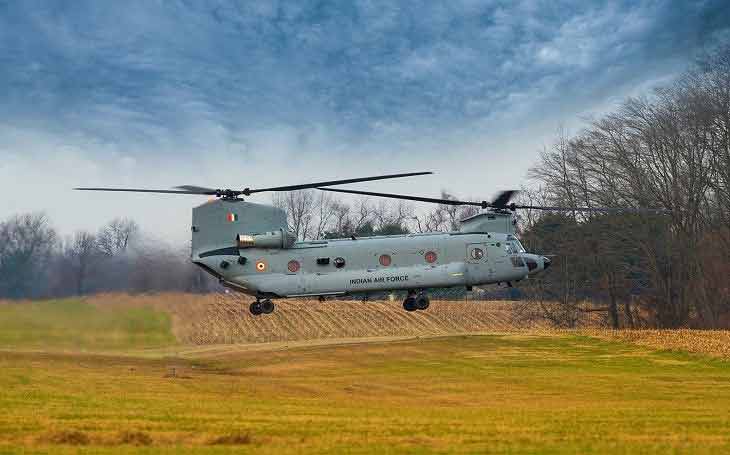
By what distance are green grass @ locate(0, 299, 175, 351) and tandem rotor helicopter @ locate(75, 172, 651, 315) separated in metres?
3.96

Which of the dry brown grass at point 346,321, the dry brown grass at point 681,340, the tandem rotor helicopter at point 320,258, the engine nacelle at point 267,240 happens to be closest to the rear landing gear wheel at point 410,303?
the tandem rotor helicopter at point 320,258

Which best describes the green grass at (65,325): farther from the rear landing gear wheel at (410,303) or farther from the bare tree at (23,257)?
the rear landing gear wheel at (410,303)

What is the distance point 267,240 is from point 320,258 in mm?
2216

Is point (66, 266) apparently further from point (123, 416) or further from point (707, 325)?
point (707, 325)

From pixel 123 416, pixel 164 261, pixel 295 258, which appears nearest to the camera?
pixel 123 416

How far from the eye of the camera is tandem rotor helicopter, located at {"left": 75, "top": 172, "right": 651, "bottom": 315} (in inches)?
1121

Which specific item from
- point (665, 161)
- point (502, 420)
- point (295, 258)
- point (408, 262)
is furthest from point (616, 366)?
point (665, 161)

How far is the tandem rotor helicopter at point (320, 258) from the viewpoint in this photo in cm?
2848

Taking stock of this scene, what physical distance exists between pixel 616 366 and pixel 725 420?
18.9 metres

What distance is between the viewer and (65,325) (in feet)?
80.3

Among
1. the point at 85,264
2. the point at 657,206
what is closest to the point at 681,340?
the point at 657,206

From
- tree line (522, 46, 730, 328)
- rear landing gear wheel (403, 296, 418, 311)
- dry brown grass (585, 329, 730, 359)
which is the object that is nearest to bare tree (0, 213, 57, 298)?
rear landing gear wheel (403, 296, 418, 311)

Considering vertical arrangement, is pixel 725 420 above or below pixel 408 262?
below

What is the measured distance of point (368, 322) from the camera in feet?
203
